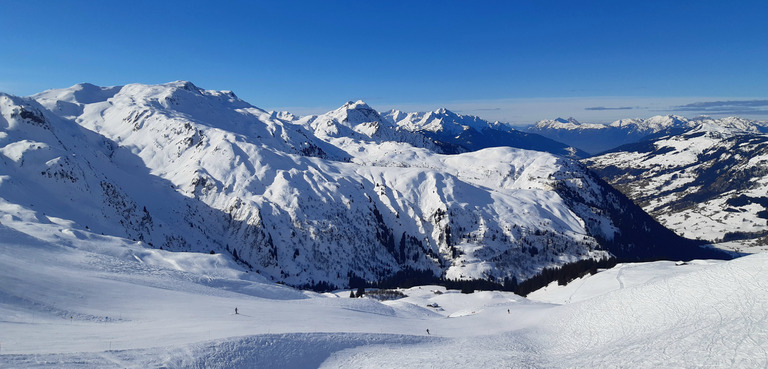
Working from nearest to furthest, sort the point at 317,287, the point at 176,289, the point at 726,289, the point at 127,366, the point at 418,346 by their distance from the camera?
the point at 127,366 → the point at 726,289 → the point at 418,346 → the point at 176,289 → the point at 317,287

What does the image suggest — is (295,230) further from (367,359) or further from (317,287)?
(367,359)

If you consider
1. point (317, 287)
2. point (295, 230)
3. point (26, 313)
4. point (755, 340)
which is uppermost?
point (755, 340)

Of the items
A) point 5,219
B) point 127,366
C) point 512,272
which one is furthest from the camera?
point 512,272

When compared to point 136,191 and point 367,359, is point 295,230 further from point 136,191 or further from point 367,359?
point 367,359

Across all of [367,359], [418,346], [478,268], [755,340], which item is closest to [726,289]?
[755,340]

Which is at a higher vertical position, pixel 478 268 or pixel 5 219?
pixel 5 219

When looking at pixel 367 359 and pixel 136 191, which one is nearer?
pixel 367 359

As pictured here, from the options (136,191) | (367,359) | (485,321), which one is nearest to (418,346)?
(367,359)
